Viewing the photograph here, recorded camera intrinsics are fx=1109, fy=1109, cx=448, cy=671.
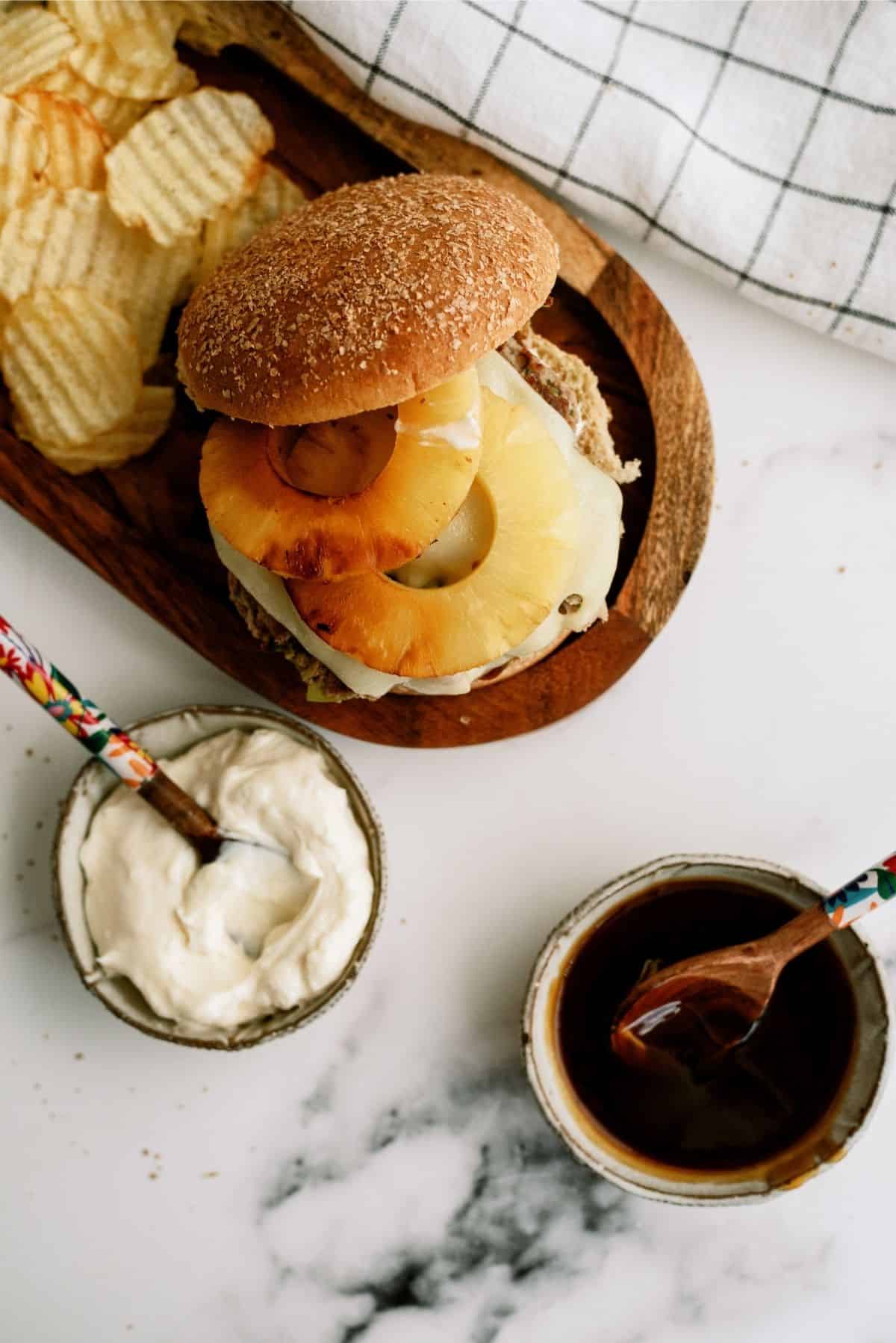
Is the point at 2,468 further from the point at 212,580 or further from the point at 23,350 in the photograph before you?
the point at 212,580

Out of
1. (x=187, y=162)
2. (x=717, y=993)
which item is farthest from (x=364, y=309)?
(x=717, y=993)

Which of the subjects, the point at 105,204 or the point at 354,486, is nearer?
the point at 354,486

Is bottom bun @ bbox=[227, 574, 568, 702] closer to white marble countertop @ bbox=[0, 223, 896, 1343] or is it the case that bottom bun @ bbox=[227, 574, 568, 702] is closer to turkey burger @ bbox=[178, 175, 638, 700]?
turkey burger @ bbox=[178, 175, 638, 700]

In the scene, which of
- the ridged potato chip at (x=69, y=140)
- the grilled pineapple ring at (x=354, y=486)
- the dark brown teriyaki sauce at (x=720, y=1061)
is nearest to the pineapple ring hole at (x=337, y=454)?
the grilled pineapple ring at (x=354, y=486)

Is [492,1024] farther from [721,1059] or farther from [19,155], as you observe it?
[19,155]

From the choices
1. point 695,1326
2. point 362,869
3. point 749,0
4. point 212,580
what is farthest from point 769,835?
point 749,0

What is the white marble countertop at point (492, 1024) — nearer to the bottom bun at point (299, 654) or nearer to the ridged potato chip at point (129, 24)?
the bottom bun at point (299, 654)
